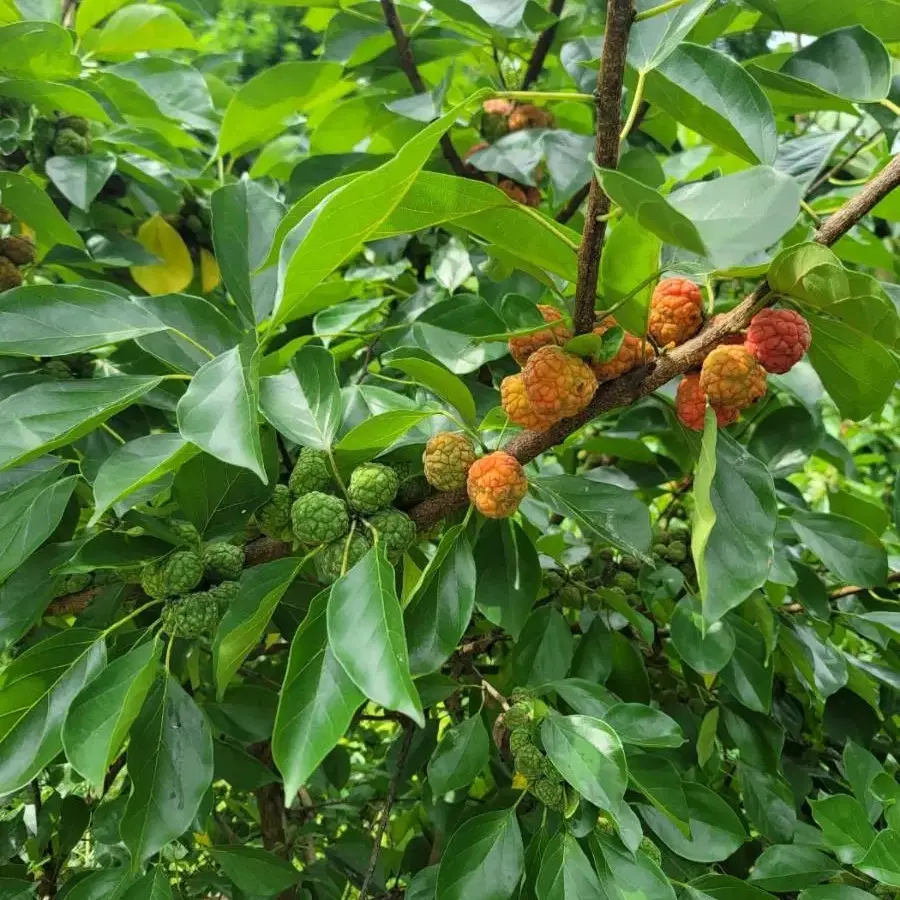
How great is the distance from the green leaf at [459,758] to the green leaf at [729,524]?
331 mm

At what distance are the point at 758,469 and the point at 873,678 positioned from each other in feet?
1.96

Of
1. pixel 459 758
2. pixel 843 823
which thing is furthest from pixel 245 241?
pixel 843 823

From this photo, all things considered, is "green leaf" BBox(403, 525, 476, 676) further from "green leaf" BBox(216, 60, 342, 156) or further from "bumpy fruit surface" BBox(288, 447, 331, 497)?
"green leaf" BBox(216, 60, 342, 156)

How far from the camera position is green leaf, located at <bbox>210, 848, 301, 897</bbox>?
869 mm

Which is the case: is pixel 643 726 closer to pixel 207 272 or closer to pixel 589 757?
pixel 589 757

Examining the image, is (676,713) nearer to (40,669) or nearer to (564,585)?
(564,585)

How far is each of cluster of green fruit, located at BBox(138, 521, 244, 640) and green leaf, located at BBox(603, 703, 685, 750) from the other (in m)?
0.34

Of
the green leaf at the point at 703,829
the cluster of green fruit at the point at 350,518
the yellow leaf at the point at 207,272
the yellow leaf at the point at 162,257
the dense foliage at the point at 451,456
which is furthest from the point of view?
the yellow leaf at the point at 207,272

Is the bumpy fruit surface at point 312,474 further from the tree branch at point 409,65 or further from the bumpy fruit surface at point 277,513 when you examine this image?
the tree branch at point 409,65

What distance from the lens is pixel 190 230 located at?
3.97 feet

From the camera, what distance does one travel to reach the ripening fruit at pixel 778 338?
1.85 feet

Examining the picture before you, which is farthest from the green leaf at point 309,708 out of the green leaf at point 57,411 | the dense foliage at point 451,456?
the green leaf at point 57,411

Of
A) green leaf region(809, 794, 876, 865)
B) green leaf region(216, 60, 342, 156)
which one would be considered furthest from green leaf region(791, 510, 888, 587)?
green leaf region(216, 60, 342, 156)

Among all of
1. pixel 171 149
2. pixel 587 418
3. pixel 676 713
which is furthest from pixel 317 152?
pixel 676 713
